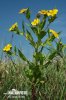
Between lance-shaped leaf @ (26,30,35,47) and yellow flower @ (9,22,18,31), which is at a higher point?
yellow flower @ (9,22,18,31)

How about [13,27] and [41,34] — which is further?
[13,27]

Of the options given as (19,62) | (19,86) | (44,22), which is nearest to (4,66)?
(19,62)

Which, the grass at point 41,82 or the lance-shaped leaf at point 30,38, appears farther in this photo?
the lance-shaped leaf at point 30,38

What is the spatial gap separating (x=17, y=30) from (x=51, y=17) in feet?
1.46

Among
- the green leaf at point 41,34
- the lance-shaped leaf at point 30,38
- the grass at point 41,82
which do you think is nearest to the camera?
the grass at point 41,82

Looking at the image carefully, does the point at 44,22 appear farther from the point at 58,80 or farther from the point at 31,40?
the point at 58,80

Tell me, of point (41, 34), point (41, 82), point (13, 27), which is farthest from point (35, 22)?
point (41, 82)

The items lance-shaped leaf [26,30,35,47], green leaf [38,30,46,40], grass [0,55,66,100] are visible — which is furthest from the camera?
lance-shaped leaf [26,30,35,47]

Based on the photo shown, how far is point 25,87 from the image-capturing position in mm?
3328

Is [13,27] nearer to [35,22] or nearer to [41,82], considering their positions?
[35,22]

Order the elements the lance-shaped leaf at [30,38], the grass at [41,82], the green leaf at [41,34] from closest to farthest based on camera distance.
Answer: the grass at [41,82] → the green leaf at [41,34] → the lance-shaped leaf at [30,38]

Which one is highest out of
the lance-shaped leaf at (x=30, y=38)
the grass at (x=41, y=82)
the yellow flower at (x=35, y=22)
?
the yellow flower at (x=35, y=22)

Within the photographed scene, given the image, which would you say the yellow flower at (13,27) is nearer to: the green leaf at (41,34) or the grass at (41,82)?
the green leaf at (41,34)

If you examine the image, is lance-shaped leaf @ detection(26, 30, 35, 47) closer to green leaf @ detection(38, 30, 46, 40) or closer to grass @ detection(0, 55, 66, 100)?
green leaf @ detection(38, 30, 46, 40)
